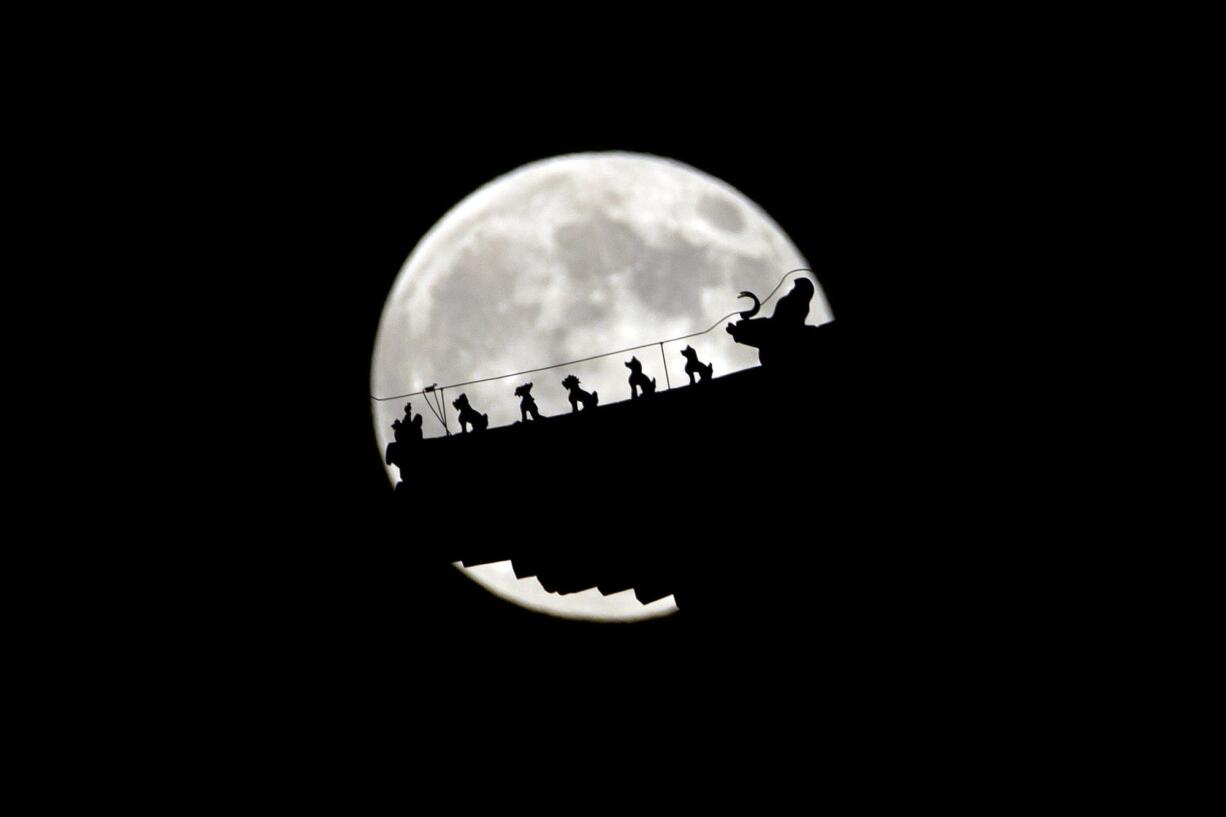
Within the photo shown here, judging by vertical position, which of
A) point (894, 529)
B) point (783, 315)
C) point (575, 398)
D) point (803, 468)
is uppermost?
point (575, 398)

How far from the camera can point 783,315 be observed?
1128 centimetres

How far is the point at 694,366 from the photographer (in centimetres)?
1289

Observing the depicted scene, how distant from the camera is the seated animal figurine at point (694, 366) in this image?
503 inches

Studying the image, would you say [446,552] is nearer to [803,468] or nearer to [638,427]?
[638,427]

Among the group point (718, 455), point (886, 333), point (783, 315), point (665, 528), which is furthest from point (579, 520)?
point (886, 333)

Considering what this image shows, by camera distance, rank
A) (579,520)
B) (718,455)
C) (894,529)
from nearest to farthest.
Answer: (894,529) < (718,455) < (579,520)

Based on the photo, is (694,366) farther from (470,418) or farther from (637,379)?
(470,418)

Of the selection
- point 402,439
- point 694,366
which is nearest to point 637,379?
point 694,366

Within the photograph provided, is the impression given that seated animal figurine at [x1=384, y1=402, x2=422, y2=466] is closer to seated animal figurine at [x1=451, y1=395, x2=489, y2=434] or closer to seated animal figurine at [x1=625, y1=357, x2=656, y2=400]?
seated animal figurine at [x1=451, y1=395, x2=489, y2=434]

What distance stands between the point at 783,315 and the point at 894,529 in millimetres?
3274

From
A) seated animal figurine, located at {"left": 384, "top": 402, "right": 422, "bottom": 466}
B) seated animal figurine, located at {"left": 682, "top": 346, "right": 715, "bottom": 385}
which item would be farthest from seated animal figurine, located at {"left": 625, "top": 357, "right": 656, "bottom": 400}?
seated animal figurine, located at {"left": 384, "top": 402, "right": 422, "bottom": 466}

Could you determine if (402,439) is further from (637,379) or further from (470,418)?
(637,379)

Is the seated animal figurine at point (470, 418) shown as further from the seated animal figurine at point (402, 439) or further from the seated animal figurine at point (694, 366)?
the seated animal figurine at point (694, 366)

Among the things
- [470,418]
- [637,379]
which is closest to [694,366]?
[637,379]
